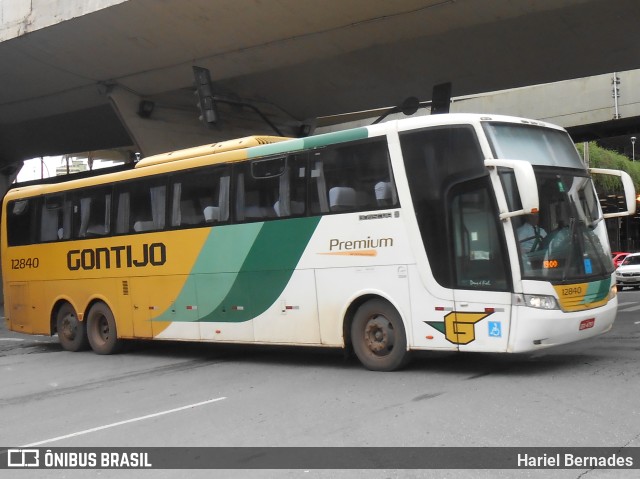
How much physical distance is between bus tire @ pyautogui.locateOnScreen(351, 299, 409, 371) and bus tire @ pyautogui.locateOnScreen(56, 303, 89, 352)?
7.20 meters

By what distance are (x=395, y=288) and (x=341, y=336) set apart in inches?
47.2

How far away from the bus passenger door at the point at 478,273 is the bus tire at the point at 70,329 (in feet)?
29.1

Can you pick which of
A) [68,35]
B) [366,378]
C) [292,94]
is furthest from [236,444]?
[292,94]

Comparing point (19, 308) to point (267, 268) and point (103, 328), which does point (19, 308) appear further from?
point (267, 268)

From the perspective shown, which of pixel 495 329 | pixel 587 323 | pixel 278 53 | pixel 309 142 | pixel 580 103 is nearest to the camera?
pixel 495 329

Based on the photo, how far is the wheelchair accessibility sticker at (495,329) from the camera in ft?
29.4

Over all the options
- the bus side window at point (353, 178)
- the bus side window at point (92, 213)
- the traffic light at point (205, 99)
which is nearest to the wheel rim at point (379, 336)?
the bus side window at point (353, 178)

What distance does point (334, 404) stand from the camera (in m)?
8.19

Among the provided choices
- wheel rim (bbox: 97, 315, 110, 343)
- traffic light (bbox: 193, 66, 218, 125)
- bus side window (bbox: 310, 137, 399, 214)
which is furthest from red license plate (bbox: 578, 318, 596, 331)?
traffic light (bbox: 193, 66, 218, 125)

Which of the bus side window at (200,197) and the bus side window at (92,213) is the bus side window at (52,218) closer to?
the bus side window at (92,213)

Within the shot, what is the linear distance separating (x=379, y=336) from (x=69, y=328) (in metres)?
8.14

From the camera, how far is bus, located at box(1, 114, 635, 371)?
9062mm

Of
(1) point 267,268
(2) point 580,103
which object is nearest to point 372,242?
(1) point 267,268

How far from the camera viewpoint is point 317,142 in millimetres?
10820
